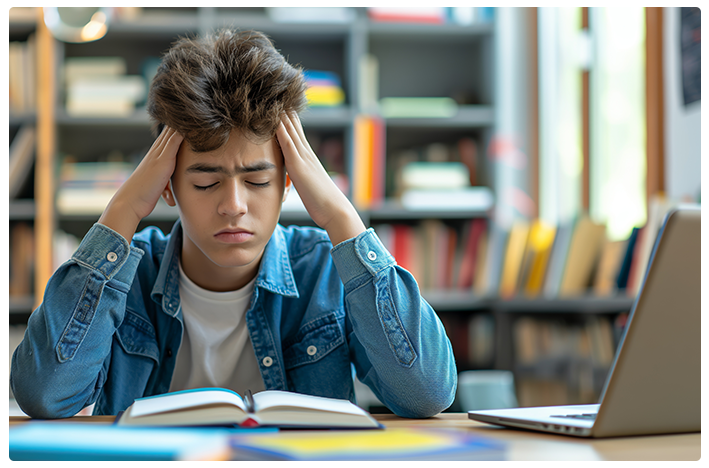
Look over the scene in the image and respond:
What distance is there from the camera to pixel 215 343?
1.15 meters

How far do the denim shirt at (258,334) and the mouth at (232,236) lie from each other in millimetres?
116

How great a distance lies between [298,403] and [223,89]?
578 millimetres

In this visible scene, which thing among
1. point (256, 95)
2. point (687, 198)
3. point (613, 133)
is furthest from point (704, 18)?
point (256, 95)

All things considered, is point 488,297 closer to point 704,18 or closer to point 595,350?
point 595,350

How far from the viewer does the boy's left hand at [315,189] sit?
101 centimetres

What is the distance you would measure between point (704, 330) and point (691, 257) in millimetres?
92

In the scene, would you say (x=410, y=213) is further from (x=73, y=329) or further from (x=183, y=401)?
(x=183, y=401)

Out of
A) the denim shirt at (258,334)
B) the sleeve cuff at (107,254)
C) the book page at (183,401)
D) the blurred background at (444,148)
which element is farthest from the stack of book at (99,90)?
the book page at (183,401)

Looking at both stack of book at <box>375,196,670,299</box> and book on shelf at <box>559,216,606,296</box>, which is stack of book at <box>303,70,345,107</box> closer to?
stack of book at <box>375,196,670,299</box>

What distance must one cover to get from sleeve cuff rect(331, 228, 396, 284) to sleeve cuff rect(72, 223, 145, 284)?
34 cm

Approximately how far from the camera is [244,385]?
1151 millimetres

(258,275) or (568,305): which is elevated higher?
(258,275)

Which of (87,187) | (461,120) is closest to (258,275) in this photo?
(87,187)

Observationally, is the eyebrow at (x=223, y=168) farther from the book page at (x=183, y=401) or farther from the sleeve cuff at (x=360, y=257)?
the book page at (x=183, y=401)
